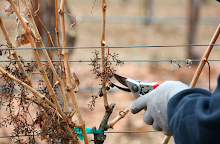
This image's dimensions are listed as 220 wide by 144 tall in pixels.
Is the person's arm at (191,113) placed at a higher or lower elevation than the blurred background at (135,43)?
higher

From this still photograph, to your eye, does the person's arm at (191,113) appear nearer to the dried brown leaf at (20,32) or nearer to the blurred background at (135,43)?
the blurred background at (135,43)

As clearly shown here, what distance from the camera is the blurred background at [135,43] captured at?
210 cm

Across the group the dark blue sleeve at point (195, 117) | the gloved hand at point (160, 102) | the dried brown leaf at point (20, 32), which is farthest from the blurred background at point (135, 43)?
the dark blue sleeve at point (195, 117)

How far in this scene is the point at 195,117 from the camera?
0.55 meters

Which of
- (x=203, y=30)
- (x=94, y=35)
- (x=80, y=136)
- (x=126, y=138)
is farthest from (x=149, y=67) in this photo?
(x=80, y=136)

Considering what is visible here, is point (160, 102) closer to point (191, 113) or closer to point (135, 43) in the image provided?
point (191, 113)

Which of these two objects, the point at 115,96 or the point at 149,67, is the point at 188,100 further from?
the point at 149,67

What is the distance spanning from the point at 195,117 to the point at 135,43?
5178mm

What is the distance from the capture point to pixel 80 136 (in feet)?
3.34

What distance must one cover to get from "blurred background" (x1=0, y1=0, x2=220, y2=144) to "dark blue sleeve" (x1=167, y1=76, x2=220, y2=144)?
0.29 meters

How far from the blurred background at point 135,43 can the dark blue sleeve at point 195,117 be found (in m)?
0.29

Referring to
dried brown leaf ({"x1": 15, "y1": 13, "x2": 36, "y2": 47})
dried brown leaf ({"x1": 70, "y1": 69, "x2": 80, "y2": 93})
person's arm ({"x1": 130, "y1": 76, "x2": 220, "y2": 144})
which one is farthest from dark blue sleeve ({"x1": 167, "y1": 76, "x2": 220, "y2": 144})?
dried brown leaf ({"x1": 15, "y1": 13, "x2": 36, "y2": 47})

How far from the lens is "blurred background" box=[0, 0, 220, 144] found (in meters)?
2.10

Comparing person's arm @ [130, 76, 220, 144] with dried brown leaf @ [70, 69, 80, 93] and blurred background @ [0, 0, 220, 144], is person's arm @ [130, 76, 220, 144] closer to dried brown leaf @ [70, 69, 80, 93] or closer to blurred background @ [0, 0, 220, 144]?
blurred background @ [0, 0, 220, 144]
